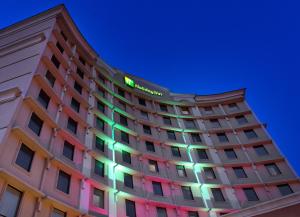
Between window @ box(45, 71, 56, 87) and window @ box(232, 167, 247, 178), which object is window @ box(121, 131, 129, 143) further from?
window @ box(232, 167, 247, 178)

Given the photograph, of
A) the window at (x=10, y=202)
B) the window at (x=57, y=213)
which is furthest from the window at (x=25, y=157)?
the window at (x=57, y=213)

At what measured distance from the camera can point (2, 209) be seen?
12.1 metres

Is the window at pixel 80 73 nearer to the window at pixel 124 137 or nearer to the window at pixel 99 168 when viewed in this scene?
the window at pixel 124 137

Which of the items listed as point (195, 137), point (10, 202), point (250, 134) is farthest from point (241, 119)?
point (10, 202)

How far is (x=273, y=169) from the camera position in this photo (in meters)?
27.9

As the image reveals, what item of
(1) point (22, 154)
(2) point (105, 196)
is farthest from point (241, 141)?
(1) point (22, 154)

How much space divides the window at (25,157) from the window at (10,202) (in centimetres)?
159

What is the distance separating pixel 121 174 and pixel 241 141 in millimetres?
16532

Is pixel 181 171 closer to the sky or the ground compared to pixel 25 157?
closer to the sky

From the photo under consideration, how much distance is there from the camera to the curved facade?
15.3 m

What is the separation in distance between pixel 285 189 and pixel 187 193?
10.2 m

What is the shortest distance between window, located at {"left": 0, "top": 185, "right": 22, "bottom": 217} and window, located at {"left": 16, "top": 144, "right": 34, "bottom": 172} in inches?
62.4

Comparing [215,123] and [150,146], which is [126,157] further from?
[215,123]

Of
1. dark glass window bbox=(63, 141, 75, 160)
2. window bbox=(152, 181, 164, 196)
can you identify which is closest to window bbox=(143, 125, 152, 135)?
window bbox=(152, 181, 164, 196)
